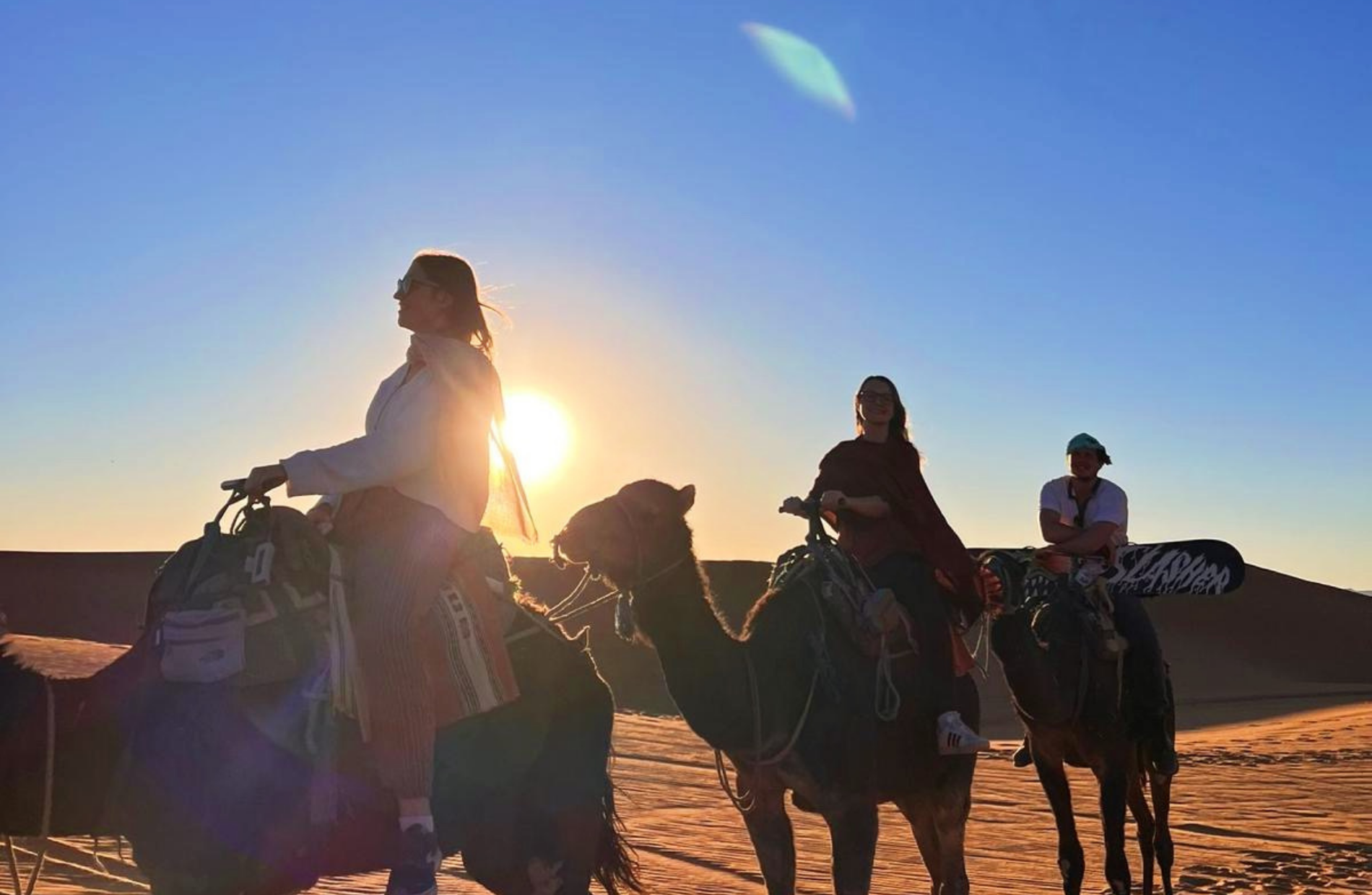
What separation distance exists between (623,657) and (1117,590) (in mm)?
29335

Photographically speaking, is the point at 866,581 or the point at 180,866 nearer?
the point at 180,866

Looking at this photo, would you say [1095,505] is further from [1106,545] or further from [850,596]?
[850,596]

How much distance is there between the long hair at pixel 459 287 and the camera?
4918mm

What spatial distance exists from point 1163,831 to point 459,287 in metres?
7.25

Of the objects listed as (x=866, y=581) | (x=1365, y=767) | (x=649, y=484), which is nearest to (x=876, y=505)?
(x=866, y=581)

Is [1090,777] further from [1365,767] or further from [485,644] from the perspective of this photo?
[485,644]

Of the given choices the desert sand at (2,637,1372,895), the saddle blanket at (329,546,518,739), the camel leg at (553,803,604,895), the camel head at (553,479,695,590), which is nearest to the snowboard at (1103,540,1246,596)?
the desert sand at (2,637,1372,895)

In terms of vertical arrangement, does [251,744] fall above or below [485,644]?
below

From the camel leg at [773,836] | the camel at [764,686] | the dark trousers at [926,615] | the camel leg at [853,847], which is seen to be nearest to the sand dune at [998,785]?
the camel at [764,686]

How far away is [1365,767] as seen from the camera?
68.2 feet

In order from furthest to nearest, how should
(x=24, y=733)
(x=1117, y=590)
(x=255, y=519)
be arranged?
(x=1117, y=590) < (x=255, y=519) < (x=24, y=733)

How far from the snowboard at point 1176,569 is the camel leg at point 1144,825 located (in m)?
1.45

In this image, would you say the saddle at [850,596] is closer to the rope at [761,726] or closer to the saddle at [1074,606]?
the rope at [761,726]

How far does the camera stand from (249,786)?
14.4 ft
